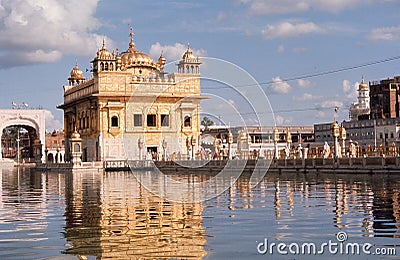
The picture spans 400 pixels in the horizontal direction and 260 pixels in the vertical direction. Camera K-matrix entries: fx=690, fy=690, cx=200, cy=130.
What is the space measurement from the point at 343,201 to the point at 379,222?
446 cm

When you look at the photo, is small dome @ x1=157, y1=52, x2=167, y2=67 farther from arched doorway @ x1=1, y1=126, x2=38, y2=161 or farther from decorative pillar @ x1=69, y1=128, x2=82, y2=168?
arched doorway @ x1=1, y1=126, x2=38, y2=161

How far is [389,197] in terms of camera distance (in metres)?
16.0

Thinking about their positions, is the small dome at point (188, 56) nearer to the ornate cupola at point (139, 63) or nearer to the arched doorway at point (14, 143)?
the ornate cupola at point (139, 63)

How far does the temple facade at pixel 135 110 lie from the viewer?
66312mm

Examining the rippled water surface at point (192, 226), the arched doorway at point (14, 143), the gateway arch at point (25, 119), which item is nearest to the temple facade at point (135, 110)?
the gateway arch at point (25, 119)

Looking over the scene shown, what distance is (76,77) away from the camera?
81125 mm

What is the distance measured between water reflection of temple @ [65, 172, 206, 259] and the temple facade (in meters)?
48.6

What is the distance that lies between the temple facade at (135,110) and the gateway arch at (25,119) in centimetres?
1750

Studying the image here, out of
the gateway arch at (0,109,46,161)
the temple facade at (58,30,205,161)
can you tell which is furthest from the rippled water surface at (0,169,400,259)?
the gateway arch at (0,109,46,161)

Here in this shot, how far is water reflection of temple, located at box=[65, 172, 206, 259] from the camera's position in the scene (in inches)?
337

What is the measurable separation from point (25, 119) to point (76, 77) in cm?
1166

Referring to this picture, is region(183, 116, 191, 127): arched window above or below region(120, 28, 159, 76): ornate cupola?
below

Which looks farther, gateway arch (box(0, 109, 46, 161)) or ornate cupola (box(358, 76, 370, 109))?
ornate cupola (box(358, 76, 370, 109))

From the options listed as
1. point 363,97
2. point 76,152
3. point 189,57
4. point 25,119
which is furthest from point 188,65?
point 363,97
